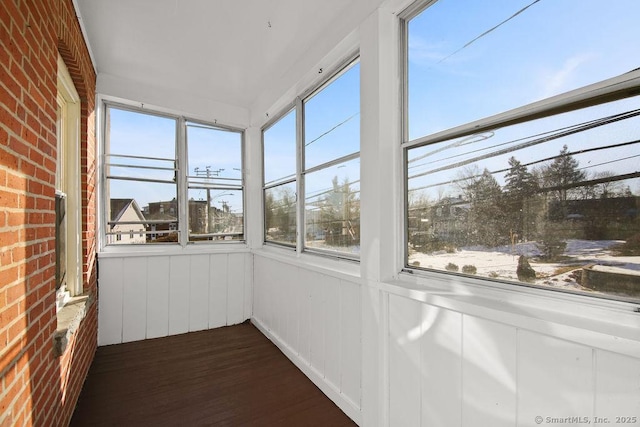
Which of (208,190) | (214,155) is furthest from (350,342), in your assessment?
(214,155)

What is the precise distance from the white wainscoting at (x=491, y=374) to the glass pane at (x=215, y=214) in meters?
2.63

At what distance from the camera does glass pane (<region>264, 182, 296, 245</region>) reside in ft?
10.1

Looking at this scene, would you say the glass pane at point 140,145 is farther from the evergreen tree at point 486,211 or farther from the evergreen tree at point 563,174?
the evergreen tree at point 563,174

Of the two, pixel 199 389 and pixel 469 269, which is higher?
pixel 469 269

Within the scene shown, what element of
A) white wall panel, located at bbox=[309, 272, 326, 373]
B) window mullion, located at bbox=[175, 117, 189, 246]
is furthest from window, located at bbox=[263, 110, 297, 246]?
window mullion, located at bbox=[175, 117, 189, 246]

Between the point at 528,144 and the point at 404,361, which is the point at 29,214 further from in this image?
the point at 528,144

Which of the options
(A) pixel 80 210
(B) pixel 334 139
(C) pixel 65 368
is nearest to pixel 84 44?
(A) pixel 80 210

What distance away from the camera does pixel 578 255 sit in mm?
1084

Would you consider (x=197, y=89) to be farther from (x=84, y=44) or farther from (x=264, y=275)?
(x=264, y=275)

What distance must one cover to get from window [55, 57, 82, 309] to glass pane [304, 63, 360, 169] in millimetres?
1864

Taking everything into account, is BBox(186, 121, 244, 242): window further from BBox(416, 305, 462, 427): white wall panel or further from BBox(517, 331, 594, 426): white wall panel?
BBox(517, 331, 594, 426): white wall panel

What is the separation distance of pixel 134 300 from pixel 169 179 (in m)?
1.35

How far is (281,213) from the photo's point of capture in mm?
3307

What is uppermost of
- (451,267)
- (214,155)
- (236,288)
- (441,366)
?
(214,155)
